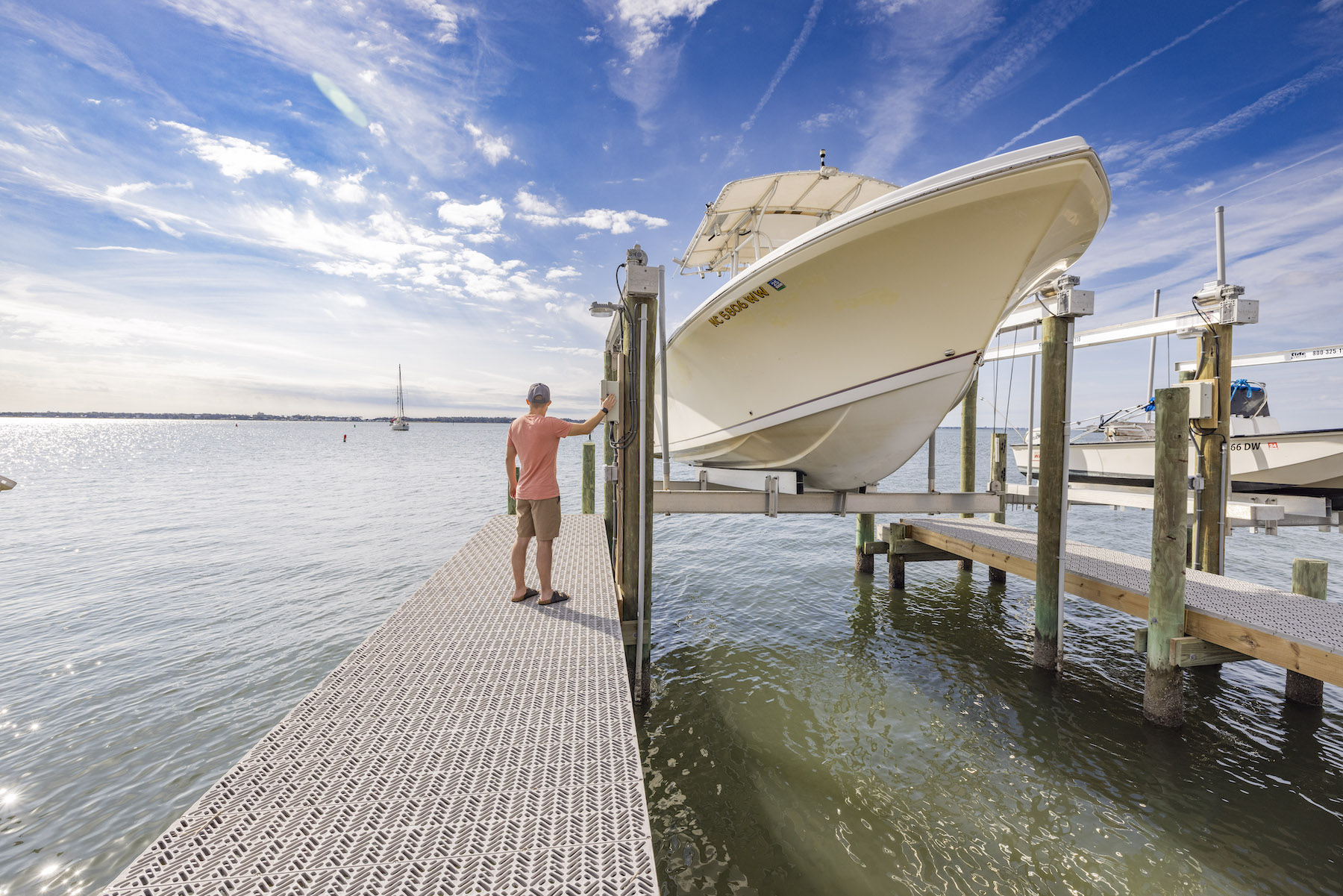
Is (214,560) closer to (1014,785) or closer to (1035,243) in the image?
(1014,785)

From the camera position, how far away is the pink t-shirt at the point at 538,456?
162 inches

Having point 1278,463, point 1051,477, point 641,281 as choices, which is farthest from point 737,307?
point 1278,463

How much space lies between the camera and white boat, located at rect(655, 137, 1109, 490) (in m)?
4.70

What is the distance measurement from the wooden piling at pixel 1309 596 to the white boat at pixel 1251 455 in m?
2.13

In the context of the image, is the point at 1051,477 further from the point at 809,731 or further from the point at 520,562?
the point at 520,562

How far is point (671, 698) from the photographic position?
5.67 metres

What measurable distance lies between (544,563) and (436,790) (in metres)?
2.23

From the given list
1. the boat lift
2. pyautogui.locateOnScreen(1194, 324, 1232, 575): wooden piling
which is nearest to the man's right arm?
the boat lift

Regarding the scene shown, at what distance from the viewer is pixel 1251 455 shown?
30.6 feet

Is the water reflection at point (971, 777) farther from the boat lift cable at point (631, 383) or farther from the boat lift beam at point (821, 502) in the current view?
the boat lift cable at point (631, 383)

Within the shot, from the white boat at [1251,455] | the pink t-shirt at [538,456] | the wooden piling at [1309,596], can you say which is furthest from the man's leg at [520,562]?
the wooden piling at [1309,596]

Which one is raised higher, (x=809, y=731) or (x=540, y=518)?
(x=540, y=518)

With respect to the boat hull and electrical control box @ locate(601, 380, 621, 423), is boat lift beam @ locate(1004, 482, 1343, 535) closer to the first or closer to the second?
the boat hull

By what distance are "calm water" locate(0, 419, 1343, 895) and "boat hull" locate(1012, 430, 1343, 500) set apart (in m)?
2.33
